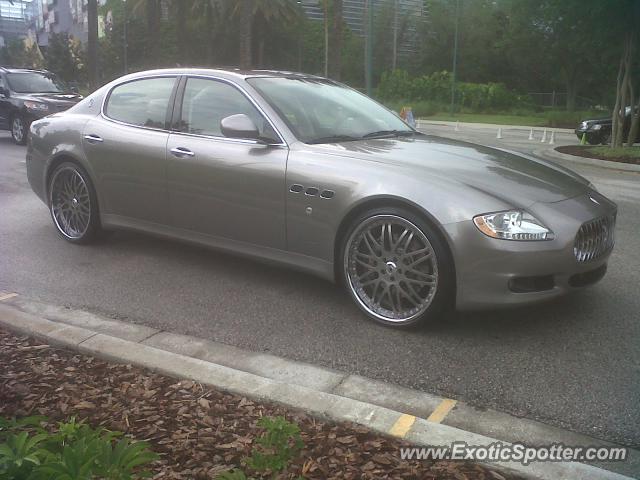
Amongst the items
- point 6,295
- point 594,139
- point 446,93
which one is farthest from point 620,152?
point 446,93

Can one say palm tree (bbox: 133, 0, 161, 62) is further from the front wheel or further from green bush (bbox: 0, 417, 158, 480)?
green bush (bbox: 0, 417, 158, 480)

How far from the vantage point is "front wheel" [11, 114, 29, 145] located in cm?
1533

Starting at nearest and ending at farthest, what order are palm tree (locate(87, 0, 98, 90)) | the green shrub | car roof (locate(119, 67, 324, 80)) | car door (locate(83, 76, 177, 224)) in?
1. the green shrub
2. car roof (locate(119, 67, 324, 80))
3. car door (locate(83, 76, 177, 224))
4. palm tree (locate(87, 0, 98, 90))

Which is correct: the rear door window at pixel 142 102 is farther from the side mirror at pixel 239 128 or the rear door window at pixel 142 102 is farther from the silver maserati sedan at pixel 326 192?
the side mirror at pixel 239 128

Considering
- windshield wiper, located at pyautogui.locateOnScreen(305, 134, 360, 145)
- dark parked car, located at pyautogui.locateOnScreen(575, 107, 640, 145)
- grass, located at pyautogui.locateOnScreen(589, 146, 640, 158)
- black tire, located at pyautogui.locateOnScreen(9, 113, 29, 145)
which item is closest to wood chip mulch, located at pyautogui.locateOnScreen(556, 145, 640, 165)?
grass, located at pyautogui.locateOnScreen(589, 146, 640, 158)

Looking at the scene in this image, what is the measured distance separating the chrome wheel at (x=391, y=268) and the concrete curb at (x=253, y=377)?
2.45ft

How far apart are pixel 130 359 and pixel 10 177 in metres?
8.02

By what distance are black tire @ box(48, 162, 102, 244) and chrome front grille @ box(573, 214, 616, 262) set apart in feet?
12.9

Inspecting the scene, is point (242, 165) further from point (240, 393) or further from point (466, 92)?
point (466, 92)

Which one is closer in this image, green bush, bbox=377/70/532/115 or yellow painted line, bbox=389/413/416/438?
yellow painted line, bbox=389/413/416/438

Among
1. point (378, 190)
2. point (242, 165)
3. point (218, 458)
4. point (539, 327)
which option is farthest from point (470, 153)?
point (218, 458)

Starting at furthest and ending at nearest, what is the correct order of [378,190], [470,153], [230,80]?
[230,80], [470,153], [378,190]

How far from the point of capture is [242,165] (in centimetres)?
461

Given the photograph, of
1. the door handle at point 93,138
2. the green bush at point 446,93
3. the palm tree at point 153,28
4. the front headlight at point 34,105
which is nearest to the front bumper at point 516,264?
the door handle at point 93,138
